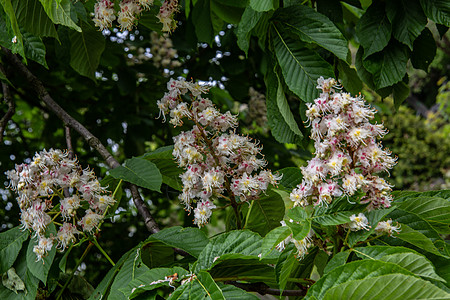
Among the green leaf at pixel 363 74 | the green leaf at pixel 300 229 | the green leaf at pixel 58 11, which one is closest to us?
the green leaf at pixel 300 229

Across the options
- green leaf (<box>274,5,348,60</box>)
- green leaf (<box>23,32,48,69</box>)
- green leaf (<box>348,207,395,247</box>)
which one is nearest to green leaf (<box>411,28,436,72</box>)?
green leaf (<box>274,5,348,60</box>)

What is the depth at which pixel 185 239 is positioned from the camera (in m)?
1.11

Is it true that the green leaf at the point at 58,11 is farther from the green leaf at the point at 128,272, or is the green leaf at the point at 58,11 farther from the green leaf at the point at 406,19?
the green leaf at the point at 406,19

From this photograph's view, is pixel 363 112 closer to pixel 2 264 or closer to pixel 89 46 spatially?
pixel 2 264

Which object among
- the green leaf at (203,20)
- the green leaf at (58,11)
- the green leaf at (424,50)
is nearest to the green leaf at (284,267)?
the green leaf at (58,11)

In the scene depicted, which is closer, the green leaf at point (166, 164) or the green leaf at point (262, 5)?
the green leaf at point (262, 5)

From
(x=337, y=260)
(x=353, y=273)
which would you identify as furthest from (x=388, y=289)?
(x=337, y=260)

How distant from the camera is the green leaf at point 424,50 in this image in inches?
59.2

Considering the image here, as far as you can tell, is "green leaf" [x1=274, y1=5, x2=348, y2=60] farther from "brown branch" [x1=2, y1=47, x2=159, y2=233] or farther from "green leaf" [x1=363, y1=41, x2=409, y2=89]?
"brown branch" [x1=2, y1=47, x2=159, y2=233]

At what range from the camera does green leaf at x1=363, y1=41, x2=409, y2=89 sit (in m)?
1.37

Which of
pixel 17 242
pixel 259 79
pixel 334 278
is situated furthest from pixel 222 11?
pixel 259 79

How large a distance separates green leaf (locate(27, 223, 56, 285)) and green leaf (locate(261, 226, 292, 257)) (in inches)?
24.1

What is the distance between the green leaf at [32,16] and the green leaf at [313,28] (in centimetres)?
61

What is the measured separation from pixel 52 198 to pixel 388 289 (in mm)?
840
